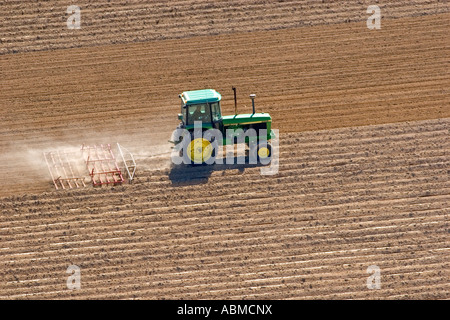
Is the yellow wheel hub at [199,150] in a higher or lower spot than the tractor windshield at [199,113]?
lower

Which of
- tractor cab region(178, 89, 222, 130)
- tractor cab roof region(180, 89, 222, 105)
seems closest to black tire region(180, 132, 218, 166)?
tractor cab region(178, 89, 222, 130)

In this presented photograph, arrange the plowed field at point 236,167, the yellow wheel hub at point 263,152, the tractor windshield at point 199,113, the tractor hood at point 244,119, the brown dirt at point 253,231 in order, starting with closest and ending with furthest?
the brown dirt at point 253,231 → the plowed field at point 236,167 → the tractor windshield at point 199,113 → the tractor hood at point 244,119 → the yellow wheel hub at point 263,152

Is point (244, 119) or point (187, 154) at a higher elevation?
point (244, 119)

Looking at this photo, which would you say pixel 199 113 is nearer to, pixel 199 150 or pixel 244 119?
pixel 199 150

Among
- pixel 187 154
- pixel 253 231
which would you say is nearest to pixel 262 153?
pixel 187 154

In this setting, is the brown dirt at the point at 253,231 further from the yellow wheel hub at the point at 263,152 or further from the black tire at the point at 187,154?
the yellow wheel hub at the point at 263,152

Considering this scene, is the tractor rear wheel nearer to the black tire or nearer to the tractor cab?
the black tire

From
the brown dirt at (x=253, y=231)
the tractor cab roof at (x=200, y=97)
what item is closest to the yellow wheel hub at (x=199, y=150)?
the brown dirt at (x=253, y=231)

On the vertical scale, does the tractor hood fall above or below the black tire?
above
